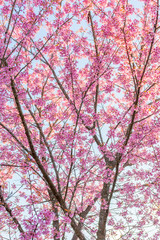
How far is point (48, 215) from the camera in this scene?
3830 mm

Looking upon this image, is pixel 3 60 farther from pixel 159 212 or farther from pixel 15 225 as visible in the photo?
pixel 159 212

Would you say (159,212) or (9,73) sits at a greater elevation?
(9,73)

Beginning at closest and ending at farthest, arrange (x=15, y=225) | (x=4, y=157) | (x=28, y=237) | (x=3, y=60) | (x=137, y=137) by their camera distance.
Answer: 1. (x=28, y=237)
2. (x=3, y=60)
3. (x=15, y=225)
4. (x=137, y=137)
5. (x=4, y=157)

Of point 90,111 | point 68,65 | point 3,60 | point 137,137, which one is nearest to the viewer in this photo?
point 3,60

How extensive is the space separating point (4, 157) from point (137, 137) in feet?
17.3

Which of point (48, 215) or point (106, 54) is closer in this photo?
point (48, 215)

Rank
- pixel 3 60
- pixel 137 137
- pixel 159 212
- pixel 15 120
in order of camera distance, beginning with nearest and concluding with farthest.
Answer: pixel 3 60 < pixel 137 137 < pixel 15 120 < pixel 159 212

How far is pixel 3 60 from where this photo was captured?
461 centimetres

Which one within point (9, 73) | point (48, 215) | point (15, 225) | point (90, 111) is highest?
point (90, 111)

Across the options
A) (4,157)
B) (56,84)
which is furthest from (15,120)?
(56,84)

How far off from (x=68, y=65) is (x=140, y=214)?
7.17 m

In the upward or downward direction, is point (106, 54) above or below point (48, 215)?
above

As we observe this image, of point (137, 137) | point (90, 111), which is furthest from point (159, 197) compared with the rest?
point (90, 111)

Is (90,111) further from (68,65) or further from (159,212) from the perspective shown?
(159,212)
